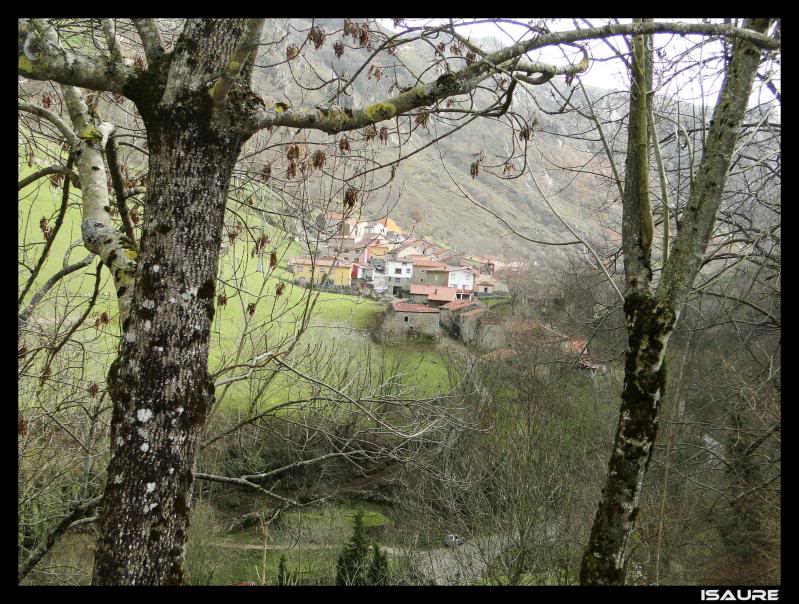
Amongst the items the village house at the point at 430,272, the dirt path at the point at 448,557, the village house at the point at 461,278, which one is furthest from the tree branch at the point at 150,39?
the village house at the point at 430,272

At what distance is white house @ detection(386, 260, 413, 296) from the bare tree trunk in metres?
36.0

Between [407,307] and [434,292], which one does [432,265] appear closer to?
[434,292]

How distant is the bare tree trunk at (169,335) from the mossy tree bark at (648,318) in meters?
2.40

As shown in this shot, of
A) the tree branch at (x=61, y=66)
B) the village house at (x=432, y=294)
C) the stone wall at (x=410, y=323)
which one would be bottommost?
the stone wall at (x=410, y=323)

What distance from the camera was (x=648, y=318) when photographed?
3508mm

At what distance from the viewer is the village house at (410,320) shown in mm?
27348

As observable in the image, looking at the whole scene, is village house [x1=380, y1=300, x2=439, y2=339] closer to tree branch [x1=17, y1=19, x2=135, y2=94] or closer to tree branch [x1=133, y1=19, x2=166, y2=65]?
tree branch [x1=133, y1=19, x2=166, y2=65]

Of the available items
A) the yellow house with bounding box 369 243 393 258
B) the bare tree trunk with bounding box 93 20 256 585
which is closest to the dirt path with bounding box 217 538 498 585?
the yellow house with bounding box 369 243 393 258

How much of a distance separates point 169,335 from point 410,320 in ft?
87.5

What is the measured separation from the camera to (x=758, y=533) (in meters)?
9.38

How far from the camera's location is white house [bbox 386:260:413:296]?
3988cm

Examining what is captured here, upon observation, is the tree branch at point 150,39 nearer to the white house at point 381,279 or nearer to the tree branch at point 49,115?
the tree branch at point 49,115

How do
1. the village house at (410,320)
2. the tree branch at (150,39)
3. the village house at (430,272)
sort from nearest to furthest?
the tree branch at (150,39) < the village house at (410,320) < the village house at (430,272)
